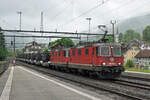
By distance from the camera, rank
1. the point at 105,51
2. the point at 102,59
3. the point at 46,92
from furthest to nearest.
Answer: the point at 105,51, the point at 102,59, the point at 46,92

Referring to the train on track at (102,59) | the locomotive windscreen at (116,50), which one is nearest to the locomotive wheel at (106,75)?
the train on track at (102,59)

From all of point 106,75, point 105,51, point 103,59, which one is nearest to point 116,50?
point 105,51

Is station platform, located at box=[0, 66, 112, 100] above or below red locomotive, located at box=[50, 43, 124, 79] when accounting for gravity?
below

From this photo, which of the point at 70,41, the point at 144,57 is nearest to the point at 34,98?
the point at 144,57

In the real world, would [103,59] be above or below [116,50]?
below

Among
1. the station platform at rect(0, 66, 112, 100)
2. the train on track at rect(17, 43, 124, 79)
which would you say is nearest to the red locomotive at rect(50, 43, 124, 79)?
the train on track at rect(17, 43, 124, 79)

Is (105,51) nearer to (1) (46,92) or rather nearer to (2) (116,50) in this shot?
(2) (116,50)

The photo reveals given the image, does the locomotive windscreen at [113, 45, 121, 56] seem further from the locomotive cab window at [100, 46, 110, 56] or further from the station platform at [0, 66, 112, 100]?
the station platform at [0, 66, 112, 100]

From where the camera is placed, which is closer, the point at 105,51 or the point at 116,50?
the point at 105,51

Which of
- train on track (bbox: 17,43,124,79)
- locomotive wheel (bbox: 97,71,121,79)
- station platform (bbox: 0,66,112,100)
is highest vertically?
train on track (bbox: 17,43,124,79)

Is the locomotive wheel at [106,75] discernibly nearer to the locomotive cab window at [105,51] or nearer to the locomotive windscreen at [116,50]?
the locomotive cab window at [105,51]

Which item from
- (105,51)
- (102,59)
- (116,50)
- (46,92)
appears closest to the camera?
(46,92)

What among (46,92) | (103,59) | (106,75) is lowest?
(46,92)

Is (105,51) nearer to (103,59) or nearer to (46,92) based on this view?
(103,59)
